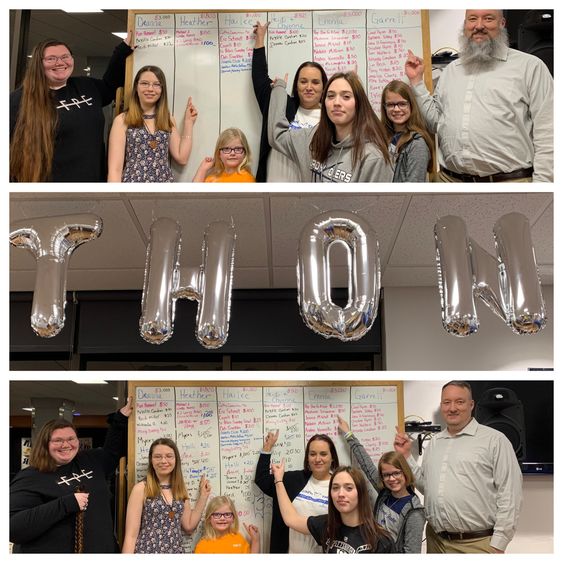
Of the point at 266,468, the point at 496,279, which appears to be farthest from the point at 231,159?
the point at 496,279

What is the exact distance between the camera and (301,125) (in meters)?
3.76

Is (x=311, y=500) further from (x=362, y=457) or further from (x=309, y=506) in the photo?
(x=362, y=457)

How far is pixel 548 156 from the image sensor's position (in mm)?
3541

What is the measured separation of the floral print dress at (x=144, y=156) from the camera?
3.93 m

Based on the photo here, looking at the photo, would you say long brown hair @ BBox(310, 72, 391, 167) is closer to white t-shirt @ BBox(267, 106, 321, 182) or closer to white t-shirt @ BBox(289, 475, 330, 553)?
white t-shirt @ BBox(267, 106, 321, 182)

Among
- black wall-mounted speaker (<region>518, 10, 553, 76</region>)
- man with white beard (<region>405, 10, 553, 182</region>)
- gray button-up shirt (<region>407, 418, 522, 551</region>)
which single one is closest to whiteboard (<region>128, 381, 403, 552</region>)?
gray button-up shirt (<region>407, 418, 522, 551</region>)

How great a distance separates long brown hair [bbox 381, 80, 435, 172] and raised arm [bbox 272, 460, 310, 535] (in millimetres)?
1513

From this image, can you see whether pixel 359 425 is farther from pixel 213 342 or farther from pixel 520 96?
pixel 213 342

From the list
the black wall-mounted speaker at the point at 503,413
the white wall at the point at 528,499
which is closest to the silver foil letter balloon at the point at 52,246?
the black wall-mounted speaker at the point at 503,413

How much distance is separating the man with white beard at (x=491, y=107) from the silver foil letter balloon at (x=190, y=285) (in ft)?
6.26

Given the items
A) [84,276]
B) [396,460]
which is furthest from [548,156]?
[84,276]

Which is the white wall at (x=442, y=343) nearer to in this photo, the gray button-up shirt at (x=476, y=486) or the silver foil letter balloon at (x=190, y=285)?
the gray button-up shirt at (x=476, y=486)

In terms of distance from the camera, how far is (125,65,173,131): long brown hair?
3.92m

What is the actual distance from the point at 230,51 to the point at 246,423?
1688 millimetres
